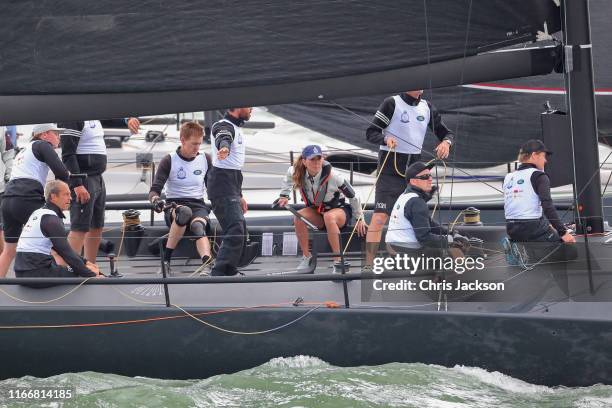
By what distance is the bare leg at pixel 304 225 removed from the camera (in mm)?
7676

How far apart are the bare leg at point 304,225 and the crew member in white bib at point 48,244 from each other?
136 centimetres

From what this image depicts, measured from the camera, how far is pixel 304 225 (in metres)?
7.73

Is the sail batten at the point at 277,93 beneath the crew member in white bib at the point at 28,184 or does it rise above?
above

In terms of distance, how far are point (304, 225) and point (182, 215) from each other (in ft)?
2.72

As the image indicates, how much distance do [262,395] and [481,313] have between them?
134 cm

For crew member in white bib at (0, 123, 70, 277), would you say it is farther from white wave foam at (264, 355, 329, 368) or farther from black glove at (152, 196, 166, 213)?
white wave foam at (264, 355, 329, 368)

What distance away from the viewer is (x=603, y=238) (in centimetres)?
679

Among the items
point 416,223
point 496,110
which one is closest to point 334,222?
point 416,223

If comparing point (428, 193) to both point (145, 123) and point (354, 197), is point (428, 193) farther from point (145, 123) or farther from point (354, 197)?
point (145, 123)

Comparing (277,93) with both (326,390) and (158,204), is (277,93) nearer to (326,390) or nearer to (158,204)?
(158,204)

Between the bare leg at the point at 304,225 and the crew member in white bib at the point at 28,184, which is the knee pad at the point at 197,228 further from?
the crew member in white bib at the point at 28,184

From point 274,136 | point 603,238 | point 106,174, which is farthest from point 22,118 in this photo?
point 274,136

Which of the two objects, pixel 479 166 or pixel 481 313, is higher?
pixel 479 166

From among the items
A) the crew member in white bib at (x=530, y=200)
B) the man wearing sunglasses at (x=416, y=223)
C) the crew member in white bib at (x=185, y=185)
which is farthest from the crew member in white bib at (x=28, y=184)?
the crew member in white bib at (x=530, y=200)
